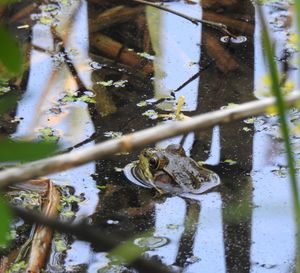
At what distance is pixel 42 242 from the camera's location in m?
3.16

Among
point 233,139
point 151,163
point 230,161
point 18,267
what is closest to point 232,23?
point 233,139

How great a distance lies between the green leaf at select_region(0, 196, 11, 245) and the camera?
0.88m

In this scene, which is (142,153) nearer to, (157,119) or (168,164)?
(168,164)

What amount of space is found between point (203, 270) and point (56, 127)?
148 centimetres

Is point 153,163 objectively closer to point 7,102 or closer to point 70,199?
point 70,199

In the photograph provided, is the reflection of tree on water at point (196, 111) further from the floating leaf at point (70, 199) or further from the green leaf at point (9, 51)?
the green leaf at point (9, 51)

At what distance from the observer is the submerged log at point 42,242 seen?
302cm

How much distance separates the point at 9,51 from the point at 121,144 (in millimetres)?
187

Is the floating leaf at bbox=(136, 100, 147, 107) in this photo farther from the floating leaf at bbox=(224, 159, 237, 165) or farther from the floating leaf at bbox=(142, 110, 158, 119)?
the floating leaf at bbox=(224, 159, 237, 165)

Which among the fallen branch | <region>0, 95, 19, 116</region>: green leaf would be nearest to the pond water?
<region>0, 95, 19, 116</region>: green leaf

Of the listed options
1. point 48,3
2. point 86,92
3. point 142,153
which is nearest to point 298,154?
point 142,153

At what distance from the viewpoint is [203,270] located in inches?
120

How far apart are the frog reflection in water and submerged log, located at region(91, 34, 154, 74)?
1.20 m

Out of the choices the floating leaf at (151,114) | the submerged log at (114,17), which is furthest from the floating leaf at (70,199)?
the submerged log at (114,17)
